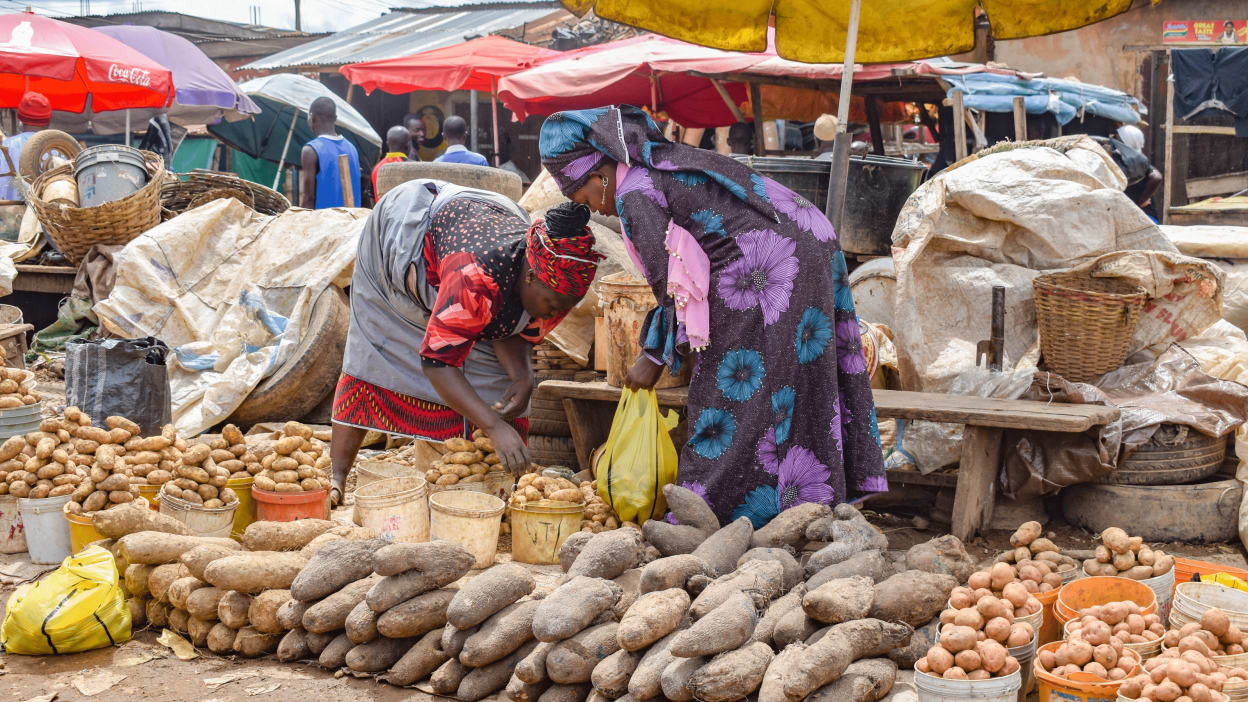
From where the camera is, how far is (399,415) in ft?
14.5

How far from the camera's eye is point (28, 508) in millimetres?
3973

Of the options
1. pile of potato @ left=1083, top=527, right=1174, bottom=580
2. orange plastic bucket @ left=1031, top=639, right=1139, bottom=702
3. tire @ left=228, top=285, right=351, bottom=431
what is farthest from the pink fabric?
tire @ left=228, top=285, right=351, bottom=431

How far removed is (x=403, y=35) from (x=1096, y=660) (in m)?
18.7

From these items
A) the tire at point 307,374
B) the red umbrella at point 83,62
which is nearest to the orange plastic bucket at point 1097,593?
the tire at point 307,374

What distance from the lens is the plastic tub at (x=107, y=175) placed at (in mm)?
7824

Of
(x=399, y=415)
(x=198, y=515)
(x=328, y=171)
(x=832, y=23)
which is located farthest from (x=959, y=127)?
(x=198, y=515)

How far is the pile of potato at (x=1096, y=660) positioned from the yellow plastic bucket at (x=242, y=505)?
2.97 meters

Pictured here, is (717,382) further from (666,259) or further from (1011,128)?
(1011,128)

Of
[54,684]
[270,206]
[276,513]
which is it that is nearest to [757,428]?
[276,513]

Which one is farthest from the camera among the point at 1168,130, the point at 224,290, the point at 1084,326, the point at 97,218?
the point at 1168,130

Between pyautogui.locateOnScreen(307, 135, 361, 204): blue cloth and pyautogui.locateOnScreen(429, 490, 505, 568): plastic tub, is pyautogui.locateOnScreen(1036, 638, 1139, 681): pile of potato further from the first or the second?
pyautogui.locateOnScreen(307, 135, 361, 204): blue cloth

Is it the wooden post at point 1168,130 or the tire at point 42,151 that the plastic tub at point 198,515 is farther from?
the wooden post at point 1168,130

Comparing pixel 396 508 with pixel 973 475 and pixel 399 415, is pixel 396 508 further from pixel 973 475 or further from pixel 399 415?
pixel 973 475

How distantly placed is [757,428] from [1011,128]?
718 centimetres
